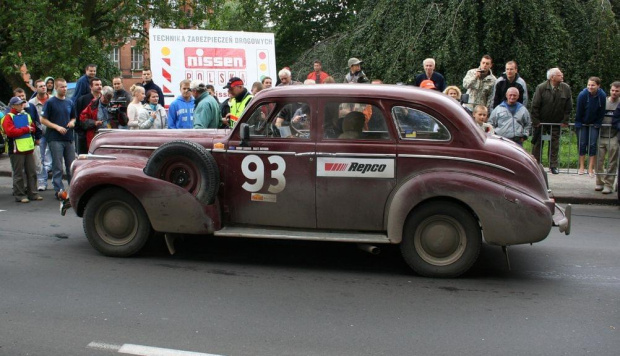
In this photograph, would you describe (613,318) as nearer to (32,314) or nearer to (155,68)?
(32,314)

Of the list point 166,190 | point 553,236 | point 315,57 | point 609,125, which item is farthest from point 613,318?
point 315,57

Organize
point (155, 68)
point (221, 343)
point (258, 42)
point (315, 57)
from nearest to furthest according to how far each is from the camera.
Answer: point (221, 343)
point (155, 68)
point (258, 42)
point (315, 57)

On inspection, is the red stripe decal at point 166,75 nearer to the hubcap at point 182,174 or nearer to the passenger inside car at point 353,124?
the hubcap at point 182,174

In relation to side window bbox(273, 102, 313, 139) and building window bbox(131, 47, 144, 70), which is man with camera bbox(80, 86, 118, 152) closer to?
side window bbox(273, 102, 313, 139)

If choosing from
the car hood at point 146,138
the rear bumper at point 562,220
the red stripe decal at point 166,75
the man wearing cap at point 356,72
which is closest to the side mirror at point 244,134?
the car hood at point 146,138

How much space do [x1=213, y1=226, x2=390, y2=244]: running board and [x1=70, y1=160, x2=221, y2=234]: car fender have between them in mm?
225

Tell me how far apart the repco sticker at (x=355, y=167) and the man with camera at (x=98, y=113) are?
5.83 m

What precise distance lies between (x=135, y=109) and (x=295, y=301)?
644 cm

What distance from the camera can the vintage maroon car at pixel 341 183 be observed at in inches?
277

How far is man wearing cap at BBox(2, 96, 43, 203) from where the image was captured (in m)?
11.6

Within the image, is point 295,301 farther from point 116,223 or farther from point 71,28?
point 71,28

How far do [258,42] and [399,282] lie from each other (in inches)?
397

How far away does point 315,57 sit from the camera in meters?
25.2

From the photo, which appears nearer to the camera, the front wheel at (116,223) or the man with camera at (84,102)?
the front wheel at (116,223)
